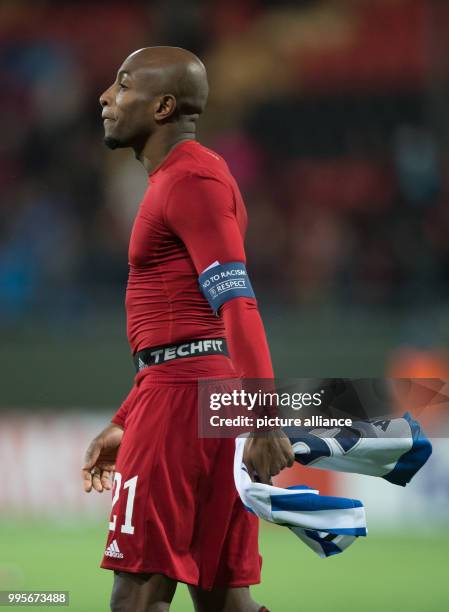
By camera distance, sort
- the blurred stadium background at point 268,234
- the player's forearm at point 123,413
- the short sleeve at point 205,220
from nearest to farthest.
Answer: the short sleeve at point 205,220 < the player's forearm at point 123,413 < the blurred stadium background at point 268,234

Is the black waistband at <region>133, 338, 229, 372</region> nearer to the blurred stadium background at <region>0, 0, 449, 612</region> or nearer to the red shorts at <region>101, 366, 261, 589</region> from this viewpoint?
the red shorts at <region>101, 366, 261, 589</region>

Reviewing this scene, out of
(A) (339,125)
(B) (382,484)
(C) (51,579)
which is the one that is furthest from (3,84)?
(C) (51,579)

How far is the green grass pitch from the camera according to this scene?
20.1 ft

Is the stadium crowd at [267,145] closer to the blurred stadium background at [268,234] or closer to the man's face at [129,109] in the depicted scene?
the blurred stadium background at [268,234]

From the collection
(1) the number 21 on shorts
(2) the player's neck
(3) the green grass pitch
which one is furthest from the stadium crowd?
(1) the number 21 on shorts

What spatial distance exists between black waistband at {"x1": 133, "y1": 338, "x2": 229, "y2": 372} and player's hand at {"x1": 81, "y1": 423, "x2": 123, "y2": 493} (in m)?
0.33

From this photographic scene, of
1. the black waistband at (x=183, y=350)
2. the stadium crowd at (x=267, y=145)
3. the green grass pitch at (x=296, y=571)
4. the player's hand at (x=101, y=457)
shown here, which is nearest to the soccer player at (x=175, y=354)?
the black waistband at (x=183, y=350)

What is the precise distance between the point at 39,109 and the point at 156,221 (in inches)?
378

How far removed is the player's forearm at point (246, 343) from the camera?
320 cm

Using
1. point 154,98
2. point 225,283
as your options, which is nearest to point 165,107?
point 154,98

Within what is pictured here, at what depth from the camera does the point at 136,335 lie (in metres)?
3.64

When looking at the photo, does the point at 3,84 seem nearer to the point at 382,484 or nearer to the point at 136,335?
the point at 382,484

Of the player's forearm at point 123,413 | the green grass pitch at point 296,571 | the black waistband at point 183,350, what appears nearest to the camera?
the black waistband at point 183,350

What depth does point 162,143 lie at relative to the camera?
365cm
